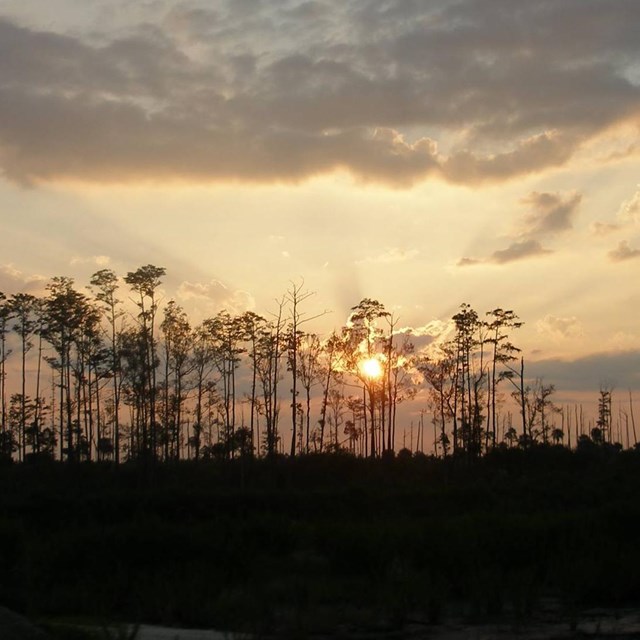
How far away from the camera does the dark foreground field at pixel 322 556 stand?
48.8 feet

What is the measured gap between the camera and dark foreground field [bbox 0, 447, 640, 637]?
14.9m

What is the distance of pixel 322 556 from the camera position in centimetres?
2047

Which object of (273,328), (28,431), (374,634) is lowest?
(374,634)

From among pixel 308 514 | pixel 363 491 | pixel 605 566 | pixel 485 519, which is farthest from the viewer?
pixel 363 491

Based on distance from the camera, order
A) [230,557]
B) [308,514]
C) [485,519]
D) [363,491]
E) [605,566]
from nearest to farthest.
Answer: [605,566] → [230,557] → [485,519] → [308,514] → [363,491]

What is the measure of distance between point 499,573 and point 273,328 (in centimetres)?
2712

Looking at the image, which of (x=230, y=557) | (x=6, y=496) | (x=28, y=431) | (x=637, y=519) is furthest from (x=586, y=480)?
(x=28, y=431)

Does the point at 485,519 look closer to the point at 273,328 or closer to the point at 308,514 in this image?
the point at 308,514

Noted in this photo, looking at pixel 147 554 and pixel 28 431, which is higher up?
pixel 28 431

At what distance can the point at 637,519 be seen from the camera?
2206 cm

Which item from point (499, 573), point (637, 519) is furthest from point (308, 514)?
point (499, 573)

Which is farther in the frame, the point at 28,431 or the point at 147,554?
the point at 28,431

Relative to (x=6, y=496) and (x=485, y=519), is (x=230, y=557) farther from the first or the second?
(x=6, y=496)

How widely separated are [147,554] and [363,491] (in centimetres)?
1421
